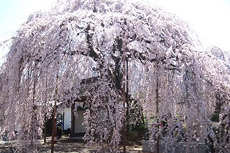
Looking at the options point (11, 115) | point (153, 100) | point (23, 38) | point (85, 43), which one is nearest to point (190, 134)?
point (153, 100)

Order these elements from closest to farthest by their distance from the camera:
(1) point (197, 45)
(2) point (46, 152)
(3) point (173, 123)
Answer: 1. (3) point (173, 123)
2. (1) point (197, 45)
3. (2) point (46, 152)

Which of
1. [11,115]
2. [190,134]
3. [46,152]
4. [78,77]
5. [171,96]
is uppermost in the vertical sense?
[78,77]

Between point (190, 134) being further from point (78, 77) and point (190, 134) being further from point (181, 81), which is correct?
point (78, 77)

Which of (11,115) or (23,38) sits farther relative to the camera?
(23,38)

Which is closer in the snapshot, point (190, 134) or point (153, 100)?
point (190, 134)

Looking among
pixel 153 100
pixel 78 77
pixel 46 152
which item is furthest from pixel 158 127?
pixel 46 152

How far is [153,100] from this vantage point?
17.8 feet

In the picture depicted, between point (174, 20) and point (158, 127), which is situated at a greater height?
point (174, 20)

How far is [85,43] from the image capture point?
221 inches

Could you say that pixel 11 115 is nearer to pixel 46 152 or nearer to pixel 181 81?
pixel 181 81

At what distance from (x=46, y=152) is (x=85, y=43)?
227 inches

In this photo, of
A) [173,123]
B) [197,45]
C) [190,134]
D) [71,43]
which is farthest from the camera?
[197,45]

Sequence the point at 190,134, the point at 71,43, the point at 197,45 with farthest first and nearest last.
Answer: the point at 197,45 < the point at 71,43 < the point at 190,134

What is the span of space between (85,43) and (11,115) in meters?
2.12
